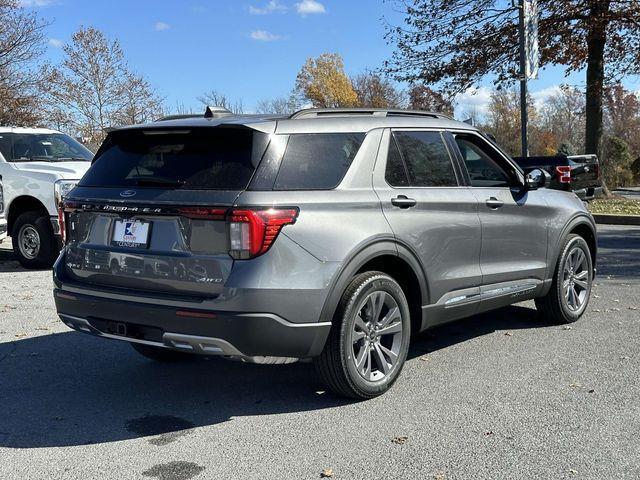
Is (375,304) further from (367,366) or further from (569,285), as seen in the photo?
(569,285)

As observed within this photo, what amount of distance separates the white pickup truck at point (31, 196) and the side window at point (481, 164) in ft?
20.3

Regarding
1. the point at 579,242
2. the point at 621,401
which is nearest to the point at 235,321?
the point at 621,401

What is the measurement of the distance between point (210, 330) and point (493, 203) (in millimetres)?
2619

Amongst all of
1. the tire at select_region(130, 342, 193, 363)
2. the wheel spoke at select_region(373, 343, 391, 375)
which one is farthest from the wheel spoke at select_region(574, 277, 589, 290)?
the tire at select_region(130, 342, 193, 363)

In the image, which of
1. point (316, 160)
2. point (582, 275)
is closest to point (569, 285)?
point (582, 275)

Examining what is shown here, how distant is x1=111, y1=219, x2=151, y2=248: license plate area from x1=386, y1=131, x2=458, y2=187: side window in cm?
160

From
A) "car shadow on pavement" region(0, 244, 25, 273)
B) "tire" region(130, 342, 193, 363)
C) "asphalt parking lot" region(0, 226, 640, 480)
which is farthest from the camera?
"car shadow on pavement" region(0, 244, 25, 273)

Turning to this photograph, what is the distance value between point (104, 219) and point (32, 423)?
129cm

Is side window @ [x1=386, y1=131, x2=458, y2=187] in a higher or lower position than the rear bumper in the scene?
higher

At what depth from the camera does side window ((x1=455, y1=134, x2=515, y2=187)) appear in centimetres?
540

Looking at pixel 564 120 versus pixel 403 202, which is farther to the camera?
pixel 564 120

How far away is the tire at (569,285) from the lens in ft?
20.1

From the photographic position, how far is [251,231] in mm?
3758

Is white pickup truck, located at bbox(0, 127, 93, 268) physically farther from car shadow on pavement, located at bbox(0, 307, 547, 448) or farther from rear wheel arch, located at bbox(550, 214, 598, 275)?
rear wheel arch, located at bbox(550, 214, 598, 275)
